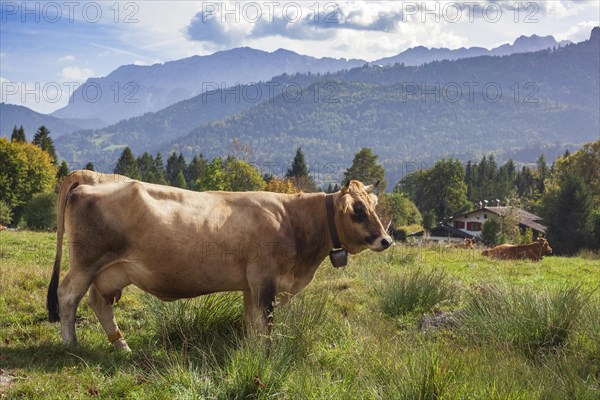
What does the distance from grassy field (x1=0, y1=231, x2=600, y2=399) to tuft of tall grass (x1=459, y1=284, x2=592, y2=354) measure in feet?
0.06

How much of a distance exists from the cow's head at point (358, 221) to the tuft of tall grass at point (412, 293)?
273 centimetres

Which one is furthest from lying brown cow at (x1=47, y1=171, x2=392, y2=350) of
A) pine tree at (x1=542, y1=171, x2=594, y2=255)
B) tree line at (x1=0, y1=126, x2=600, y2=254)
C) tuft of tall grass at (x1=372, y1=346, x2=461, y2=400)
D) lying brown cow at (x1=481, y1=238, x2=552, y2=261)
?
pine tree at (x1=542, y1=171, x2=594, y2=255)

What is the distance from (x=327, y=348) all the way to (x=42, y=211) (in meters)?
66.0

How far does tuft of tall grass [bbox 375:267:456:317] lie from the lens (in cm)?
1103

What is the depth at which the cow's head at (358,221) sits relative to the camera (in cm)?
Result: 842

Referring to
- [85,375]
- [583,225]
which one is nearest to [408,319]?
[85,375]

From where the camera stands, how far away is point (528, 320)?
28.3 ft

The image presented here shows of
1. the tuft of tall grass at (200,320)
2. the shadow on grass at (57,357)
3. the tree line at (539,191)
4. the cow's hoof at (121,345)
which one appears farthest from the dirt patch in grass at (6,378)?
the tree line at (539,191)

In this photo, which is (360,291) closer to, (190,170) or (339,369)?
(339,369)

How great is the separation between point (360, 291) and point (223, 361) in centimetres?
577

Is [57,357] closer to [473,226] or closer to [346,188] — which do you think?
[346,188]

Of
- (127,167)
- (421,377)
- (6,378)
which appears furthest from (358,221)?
(127,167)

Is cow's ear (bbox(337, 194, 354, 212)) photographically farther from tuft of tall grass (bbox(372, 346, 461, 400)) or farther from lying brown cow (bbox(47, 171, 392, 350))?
tuft of tall grass (bbox(372, 346, 461, 400))

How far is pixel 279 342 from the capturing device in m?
7.30
